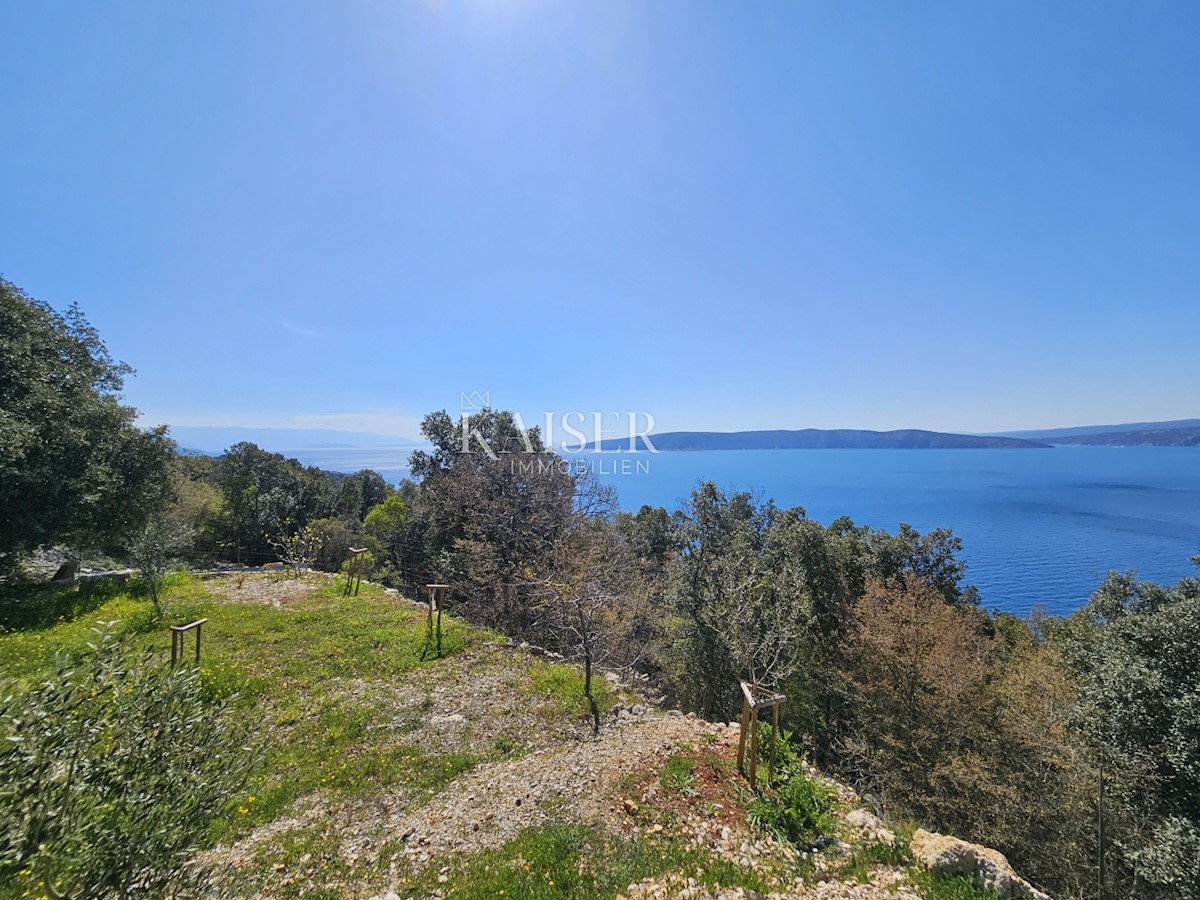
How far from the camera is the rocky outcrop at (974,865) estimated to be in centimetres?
453

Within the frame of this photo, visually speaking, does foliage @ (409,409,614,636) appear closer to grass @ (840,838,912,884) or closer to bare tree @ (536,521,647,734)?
bare tree @ (536,521,647,734)

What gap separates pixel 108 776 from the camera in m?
2.49

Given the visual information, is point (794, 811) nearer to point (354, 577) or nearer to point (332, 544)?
point (354, 577)

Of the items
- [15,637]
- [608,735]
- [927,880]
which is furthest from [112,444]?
[927,880]

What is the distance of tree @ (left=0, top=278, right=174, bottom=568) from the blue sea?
43.9ft

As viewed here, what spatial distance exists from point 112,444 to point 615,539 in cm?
1761

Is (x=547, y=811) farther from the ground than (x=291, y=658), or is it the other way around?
(x=291, y=658)

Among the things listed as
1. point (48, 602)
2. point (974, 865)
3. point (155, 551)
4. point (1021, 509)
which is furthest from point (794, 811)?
point (1021, 509)

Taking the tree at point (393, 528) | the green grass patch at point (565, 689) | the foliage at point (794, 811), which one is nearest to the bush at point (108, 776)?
the foliage at point (794, 811)

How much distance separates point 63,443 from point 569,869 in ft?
55.3

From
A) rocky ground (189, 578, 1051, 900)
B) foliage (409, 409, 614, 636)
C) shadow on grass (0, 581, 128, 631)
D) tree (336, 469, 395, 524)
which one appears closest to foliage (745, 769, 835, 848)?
rocky ground (189, 578, 1051, 900)

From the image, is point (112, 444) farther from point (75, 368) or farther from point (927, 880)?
point (927, 880)

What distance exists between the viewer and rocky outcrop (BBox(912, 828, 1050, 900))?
4.53m

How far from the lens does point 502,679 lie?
379 inches
